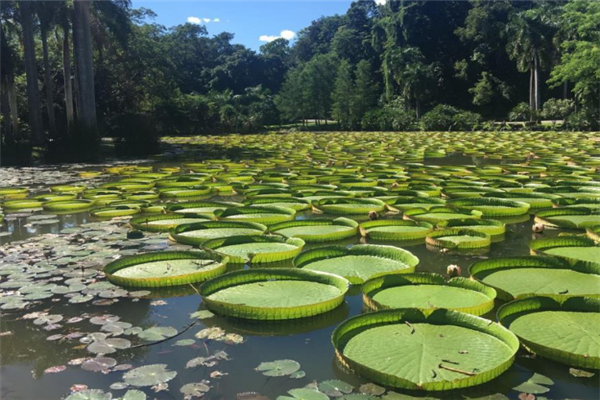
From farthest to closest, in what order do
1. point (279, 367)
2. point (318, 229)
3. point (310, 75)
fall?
point (310, 75), point (318, 229), point (279, 367)

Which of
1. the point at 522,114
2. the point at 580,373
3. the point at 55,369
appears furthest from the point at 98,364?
the point at 522,114

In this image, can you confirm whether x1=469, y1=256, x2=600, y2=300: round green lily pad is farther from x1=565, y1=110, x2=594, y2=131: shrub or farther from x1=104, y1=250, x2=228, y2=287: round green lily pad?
x1=565, y1=110, x2=594, y2=131: shrub

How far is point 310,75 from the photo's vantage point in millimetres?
43375

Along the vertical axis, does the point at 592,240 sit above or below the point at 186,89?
below

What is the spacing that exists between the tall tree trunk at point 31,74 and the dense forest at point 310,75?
4cm

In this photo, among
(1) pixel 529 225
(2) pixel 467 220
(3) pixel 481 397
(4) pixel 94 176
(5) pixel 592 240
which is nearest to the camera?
(3) pixel 481 397

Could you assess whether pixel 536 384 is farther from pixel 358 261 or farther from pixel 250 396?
pixel 358 261

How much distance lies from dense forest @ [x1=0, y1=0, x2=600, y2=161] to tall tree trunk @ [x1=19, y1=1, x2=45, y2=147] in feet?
0.14

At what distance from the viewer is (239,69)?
56938mm

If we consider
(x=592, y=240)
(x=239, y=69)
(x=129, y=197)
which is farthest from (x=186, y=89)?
(x=592, y=240)

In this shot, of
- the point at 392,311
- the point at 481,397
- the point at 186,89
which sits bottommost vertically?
the point at 481,397

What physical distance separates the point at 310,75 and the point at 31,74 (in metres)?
29.7

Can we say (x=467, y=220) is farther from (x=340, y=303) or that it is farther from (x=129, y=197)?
(x=129, y=197)

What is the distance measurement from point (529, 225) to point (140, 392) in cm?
456
